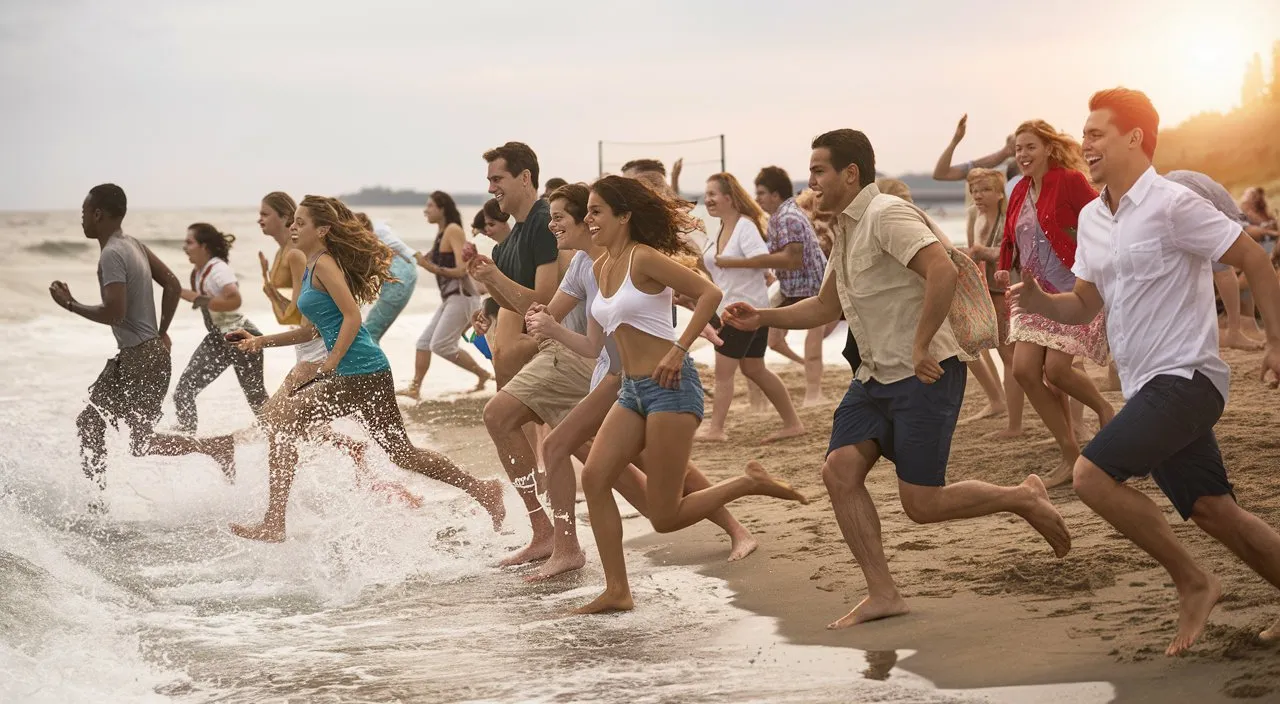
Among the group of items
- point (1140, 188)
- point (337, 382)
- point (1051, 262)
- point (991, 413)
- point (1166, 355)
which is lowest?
point (991, 413)

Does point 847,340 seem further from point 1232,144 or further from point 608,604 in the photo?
point 1232,144

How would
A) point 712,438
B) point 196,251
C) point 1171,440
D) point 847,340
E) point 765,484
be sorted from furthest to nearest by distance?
point 712,438 → point 196,251 → point 765,484 → point 847,340 → point 1171,440

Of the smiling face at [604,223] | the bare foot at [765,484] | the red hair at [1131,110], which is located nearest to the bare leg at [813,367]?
the bare foot at [765,484]

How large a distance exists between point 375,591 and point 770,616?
6.35 feet

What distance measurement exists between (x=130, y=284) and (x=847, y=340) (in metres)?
4.82

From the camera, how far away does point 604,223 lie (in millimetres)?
6051

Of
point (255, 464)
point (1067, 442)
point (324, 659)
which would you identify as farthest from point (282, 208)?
point (1067, 442)

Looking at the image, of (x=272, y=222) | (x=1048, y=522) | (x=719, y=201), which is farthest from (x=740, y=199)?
(x=1048, y=522)

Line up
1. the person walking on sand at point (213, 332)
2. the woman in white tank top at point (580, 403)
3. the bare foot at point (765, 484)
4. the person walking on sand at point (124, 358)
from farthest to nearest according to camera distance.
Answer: the person walking on sand at point (213, 332) < the person walking on sand at point (124, 358) < the bare foot at point (765, 484) < the woman in white tank top at point (580, 403)

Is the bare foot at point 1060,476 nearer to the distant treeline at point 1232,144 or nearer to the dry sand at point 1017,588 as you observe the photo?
the dry sand at point 1017,588

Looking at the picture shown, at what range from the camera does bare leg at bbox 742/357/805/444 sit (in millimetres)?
10602

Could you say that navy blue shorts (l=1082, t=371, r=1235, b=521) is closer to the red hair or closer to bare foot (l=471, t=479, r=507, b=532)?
the red hair

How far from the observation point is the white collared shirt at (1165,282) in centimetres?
449

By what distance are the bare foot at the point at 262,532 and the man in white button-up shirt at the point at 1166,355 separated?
4397mm
